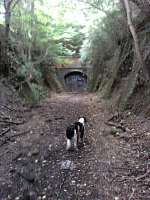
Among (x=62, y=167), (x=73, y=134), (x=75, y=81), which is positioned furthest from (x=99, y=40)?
(x=75, y=81)

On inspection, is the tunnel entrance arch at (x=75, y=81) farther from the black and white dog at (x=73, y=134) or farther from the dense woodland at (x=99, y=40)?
the black and white dog at (x=73, y=134)

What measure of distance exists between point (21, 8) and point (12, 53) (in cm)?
237

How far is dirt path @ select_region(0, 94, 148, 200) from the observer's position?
512 centimetres

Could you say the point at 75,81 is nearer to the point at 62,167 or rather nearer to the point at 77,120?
the point at 77,120

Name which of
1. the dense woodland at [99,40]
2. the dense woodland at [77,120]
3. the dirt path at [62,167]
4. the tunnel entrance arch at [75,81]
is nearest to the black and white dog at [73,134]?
the dense woodland at [77,120]

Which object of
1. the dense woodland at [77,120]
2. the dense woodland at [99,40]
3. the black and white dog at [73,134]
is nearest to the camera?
the dense woodland at [77,120]

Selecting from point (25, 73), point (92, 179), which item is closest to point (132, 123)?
point (92, 179)

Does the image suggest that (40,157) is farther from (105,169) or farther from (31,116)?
(31,116)

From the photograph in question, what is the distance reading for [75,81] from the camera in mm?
35438

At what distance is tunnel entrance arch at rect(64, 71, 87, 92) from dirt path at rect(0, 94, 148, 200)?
2540 centimetres

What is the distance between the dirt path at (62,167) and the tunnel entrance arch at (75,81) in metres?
25.4

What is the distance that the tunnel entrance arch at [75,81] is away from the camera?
114 feet

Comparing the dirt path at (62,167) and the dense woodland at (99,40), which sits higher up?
the dense woodland at (99,40)

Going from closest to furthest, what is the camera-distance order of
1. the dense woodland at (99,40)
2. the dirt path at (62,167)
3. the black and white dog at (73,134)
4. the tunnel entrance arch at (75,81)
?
the dirt path at (62,167) < the black and white dog at (73,134) < the dense woodland at (99,40) < the tunnel entrance arch at (75,81)
